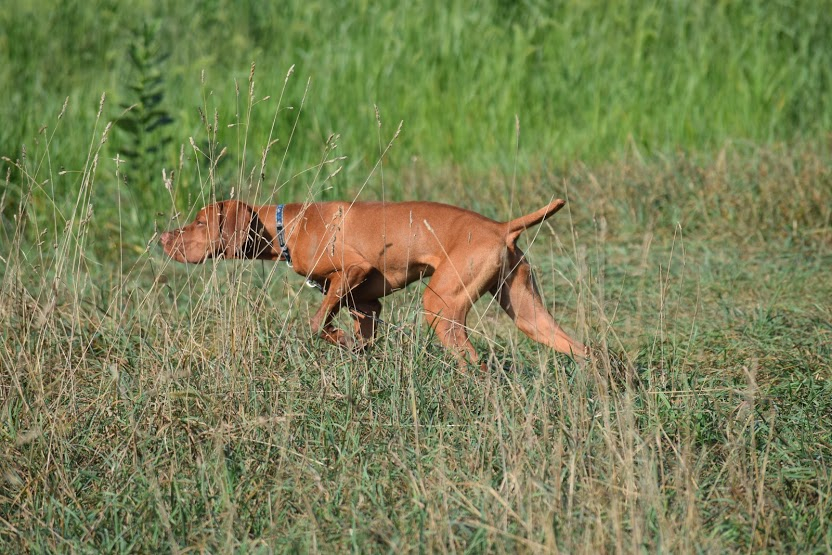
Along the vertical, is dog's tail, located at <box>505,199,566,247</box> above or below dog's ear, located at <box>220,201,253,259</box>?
above

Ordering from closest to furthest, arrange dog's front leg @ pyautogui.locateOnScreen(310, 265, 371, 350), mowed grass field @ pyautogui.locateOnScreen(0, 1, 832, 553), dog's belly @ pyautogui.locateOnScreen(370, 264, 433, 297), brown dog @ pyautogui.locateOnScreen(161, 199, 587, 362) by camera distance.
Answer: mowed grass field @ pyautogui.locateOnScreen(0, 1, 832, 553), dog's front leg @ pyautogui.locateOnScreen(310, 265, 371, 350), brown dog @ pyautogui.locateOnScreen(161, 199, 587, 362), dog's belly @ pyautogui.locateOnScreen(370, 264, 433, 297)

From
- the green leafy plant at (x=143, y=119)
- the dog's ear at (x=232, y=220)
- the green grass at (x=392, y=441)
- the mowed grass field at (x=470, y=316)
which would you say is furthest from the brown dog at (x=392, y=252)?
the green leafy plant at (x=143, y=119)

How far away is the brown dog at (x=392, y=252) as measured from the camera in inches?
183

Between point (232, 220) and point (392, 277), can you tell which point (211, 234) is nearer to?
point (232, 220)

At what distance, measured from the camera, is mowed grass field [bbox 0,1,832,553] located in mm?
3129

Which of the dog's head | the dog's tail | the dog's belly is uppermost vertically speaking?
the dog's tail

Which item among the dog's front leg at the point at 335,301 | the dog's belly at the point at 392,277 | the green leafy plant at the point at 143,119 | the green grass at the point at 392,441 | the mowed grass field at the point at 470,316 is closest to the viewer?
the green grass at the point at 392,441

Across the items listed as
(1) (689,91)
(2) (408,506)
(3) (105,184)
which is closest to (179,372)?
(2) (408,506)

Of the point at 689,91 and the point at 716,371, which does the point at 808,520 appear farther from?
the point at 689,91

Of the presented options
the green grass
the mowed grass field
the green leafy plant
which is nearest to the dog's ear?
the mowed grass field

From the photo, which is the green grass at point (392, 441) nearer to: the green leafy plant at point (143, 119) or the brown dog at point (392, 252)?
the brown dog at point (392, 252)

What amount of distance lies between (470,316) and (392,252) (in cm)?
117

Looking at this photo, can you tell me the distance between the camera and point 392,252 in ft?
16.2

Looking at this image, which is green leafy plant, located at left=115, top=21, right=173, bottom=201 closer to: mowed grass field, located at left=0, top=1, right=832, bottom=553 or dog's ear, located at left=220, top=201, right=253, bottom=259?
mowed grass field, located at left=0, top=1, right=832, bottom=553
